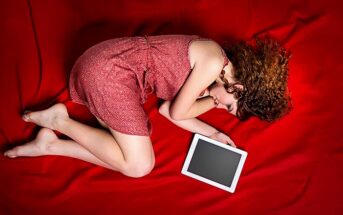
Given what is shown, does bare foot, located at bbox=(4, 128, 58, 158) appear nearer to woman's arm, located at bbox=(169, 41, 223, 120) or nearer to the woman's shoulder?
woman's arm, located at bbox=(169, 41, 223, 120)

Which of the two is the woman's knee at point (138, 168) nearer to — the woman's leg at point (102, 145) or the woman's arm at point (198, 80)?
the woman's leg at point (102, 145)

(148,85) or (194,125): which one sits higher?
(148,85)

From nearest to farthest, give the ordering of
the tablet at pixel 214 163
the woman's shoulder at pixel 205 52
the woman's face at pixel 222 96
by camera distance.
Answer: the woman's shoulder at pixel 205 52, the woman's face at pixel 222 96, the tablet at pixel 214 163

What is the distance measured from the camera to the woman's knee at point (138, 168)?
127 centimetres

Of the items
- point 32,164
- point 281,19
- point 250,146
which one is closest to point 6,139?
point 32,164

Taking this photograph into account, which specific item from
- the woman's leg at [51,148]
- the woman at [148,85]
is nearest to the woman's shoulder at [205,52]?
the woman at [148,85]

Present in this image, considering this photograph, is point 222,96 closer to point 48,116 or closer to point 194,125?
point 194,125

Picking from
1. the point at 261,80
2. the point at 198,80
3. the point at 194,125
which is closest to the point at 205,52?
the point at 198,80

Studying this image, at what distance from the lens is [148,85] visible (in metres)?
1.27

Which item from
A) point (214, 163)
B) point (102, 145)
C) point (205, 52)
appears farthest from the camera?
point (214, 163)

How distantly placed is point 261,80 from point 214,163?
38 centimetres

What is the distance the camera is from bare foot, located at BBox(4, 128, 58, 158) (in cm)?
129

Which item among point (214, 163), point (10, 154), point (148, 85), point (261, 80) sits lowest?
point (10, 154)

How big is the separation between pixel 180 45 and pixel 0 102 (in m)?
0.71
